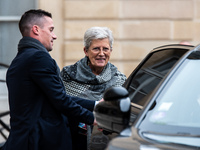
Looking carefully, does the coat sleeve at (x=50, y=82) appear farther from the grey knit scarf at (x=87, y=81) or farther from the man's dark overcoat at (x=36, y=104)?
the grey knit scarf at (x=87, y=81)

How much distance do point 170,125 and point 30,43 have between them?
1.38m

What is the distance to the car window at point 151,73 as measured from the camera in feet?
10.5

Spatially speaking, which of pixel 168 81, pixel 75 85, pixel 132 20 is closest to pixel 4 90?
pixel 75 85

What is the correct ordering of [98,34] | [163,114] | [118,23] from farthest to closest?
[118,23], [98,34], [163,114]

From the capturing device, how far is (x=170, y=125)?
2.63m

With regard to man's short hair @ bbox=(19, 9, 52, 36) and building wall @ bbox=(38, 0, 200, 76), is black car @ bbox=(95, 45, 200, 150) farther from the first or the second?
building wall @ bbox=(38, 0, 200, 76)

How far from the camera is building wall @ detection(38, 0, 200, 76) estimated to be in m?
9.24

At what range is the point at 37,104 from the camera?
348 centimetres

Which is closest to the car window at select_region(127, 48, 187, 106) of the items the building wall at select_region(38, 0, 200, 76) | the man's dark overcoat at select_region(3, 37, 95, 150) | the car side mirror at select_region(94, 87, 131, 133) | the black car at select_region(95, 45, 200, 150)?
the black car at select_region(95, 45, 200, 150)

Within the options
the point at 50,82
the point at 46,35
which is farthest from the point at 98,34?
the point at 50,82

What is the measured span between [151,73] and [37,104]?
76cm

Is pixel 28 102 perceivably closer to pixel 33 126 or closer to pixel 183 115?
pixel 33 126

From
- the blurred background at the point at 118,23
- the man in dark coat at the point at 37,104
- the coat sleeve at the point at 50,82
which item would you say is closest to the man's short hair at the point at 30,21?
the man in dark coat at the point at 37,104

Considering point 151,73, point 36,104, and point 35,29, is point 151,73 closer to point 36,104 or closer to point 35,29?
point 36,104
